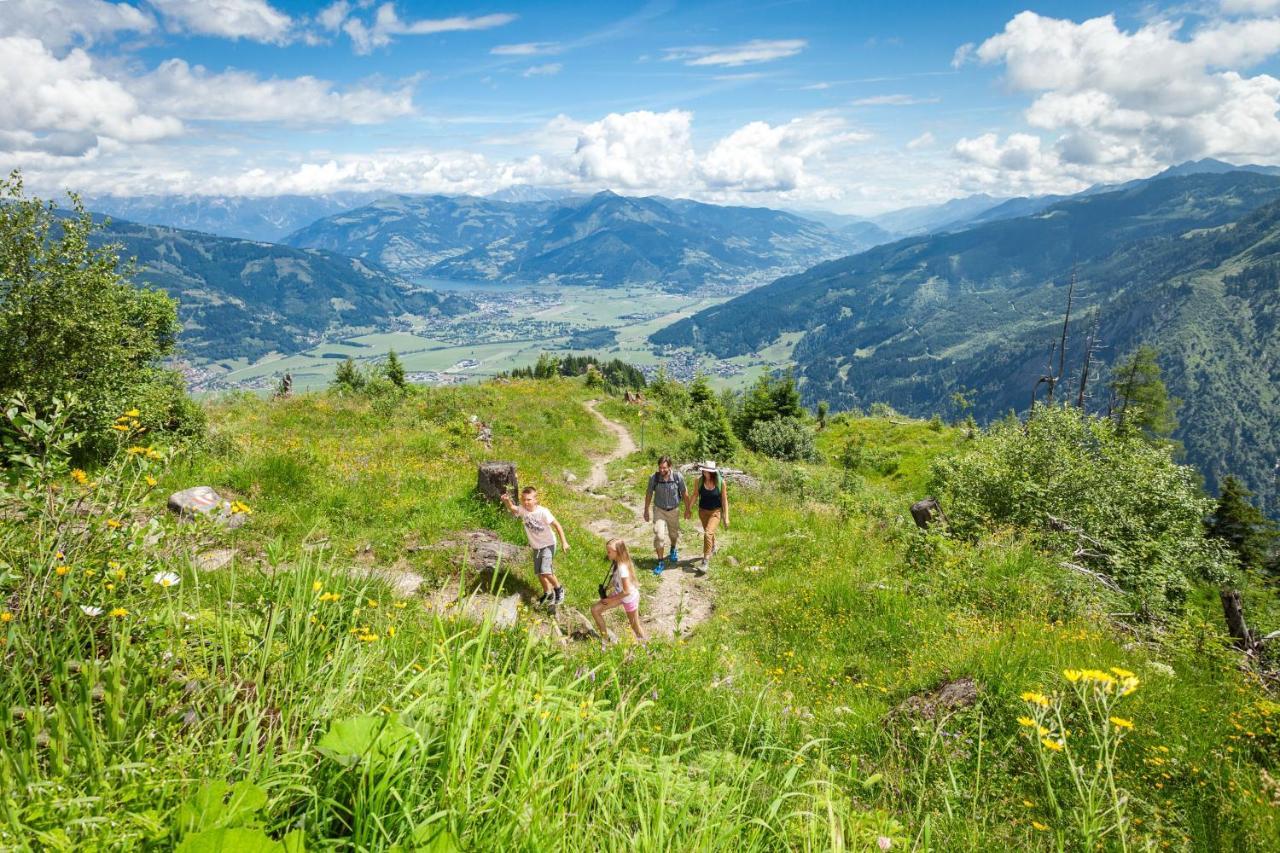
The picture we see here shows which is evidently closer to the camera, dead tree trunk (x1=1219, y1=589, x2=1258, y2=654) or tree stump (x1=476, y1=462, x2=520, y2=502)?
dead tree trunk (x1=1219, y1=589, x2=1258, y2=654)

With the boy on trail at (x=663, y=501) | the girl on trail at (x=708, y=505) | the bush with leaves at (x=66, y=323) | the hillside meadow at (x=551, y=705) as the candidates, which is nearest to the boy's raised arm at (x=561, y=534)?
the hillside meadow at (x=551, y=705)

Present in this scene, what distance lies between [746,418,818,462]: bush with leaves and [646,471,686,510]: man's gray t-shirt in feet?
88.6

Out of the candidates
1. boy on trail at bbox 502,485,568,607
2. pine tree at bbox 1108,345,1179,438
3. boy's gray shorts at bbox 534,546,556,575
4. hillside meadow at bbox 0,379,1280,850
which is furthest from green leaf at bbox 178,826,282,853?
pine tree at bbox 1108,345,1179,438

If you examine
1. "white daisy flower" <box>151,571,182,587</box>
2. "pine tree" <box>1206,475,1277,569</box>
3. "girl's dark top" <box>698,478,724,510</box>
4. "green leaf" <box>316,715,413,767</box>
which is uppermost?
"white daisy flower" <box>151,571,182,587</box>

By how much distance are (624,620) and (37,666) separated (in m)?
8.40

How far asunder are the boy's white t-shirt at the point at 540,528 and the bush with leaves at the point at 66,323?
7.75 meters

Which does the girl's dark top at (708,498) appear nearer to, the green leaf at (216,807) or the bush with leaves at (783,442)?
the green leaf at (216,807)

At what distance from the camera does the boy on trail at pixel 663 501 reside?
12672mm

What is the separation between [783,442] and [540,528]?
32297 mm

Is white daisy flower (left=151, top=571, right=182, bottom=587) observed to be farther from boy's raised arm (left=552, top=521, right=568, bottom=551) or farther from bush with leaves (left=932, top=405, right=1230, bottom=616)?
bush with leaves (left=932, top=405, right=1230, bottom=616)

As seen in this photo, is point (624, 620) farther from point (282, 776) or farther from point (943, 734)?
point (282, 776)

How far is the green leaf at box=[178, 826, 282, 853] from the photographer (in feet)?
5.16

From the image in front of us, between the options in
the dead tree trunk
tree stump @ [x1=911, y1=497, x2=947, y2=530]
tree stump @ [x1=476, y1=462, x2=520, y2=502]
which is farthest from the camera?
tree stump @ [x1=911, y1=497, x2=947, y2=530]

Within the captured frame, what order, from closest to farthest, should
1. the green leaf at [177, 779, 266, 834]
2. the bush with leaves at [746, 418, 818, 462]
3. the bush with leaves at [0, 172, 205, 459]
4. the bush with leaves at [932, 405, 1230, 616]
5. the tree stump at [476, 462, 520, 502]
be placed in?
the green leaf at [177, 779, 266, 834], the bush with leaves at [0, 172, 205, 459], the tree stump at [476, 462, 520, 502], the bush with leaves at [932, 405, 1230, 616], the bush with leaves at [746, 418, 818, 462]
